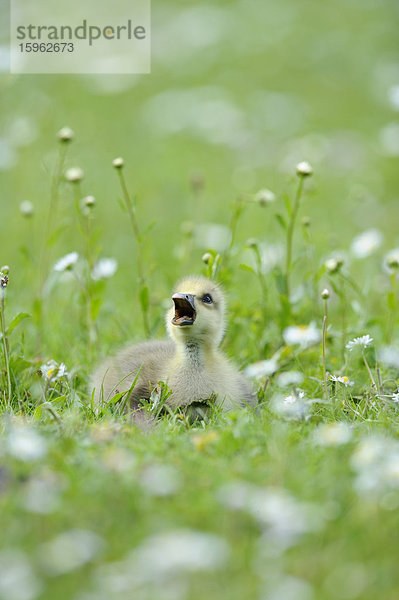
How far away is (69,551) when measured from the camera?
221 centimetres

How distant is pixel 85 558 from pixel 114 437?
0.99 m

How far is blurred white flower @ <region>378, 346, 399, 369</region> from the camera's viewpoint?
4.08 meters

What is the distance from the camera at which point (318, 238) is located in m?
7.38

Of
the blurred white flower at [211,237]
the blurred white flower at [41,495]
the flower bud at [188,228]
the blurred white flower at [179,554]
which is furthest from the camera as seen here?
the blurred white flower at [211,237]

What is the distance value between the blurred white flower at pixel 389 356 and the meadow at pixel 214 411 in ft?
0.06

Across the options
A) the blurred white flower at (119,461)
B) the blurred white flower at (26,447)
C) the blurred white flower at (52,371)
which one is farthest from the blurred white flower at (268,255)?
the blurred white flower at (26,447)

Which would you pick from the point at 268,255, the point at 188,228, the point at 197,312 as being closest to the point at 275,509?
the point at 197,312

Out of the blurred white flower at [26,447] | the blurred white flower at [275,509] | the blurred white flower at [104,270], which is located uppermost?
the blurred white flower at [104,270]

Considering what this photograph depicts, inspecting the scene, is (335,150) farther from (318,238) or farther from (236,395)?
(236,395)

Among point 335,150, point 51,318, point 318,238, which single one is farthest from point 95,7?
point 51,318

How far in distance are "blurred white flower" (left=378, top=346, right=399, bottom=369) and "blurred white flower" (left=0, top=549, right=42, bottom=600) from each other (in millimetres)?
2393

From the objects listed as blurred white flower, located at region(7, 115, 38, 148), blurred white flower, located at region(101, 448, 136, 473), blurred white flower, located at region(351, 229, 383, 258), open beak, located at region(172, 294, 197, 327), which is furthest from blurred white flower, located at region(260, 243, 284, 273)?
blurred white flower, located at region(7, 115, 38, 148)

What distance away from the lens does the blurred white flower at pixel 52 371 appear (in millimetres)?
3924

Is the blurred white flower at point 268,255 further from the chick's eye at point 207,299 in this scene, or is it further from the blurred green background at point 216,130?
the chick's eye at point 207,299
